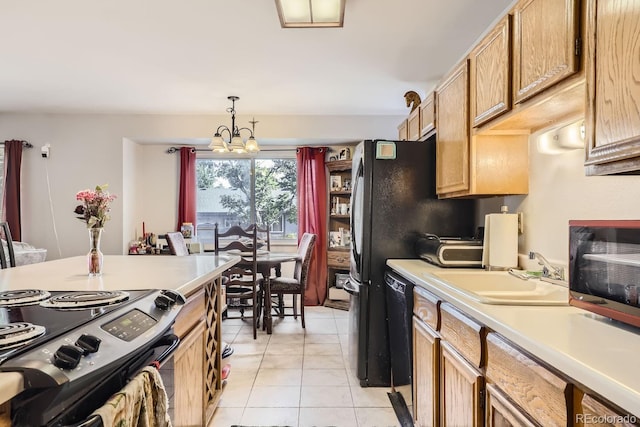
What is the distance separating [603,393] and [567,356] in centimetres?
11

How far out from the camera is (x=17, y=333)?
80 cm

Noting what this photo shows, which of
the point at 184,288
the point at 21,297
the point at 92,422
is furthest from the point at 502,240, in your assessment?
the point at 21,297

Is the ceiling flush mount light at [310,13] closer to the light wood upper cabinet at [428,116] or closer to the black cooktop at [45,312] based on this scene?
the light wood upper cabinet at [428,116]

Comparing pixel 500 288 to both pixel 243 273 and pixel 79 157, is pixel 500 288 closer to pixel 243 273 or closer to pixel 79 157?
pixel 243 273

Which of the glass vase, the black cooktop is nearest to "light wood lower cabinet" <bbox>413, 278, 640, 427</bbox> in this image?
the black cooktop


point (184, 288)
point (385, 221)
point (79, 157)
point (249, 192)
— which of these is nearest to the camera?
point (184, 288)

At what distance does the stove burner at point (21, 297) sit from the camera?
111cm

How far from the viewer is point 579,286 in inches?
43.1

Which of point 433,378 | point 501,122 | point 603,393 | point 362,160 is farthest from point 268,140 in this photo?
point 603,393

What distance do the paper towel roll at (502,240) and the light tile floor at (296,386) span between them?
1074mm

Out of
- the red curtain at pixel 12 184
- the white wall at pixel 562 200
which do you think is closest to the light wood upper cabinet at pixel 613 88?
the white wall at pixel 562 200

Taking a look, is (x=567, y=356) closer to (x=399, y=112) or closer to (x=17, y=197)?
(x=399, y=112)

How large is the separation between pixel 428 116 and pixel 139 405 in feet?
8.08

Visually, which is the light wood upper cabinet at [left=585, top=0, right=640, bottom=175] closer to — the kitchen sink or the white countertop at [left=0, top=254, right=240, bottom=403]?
the kitchen sink
